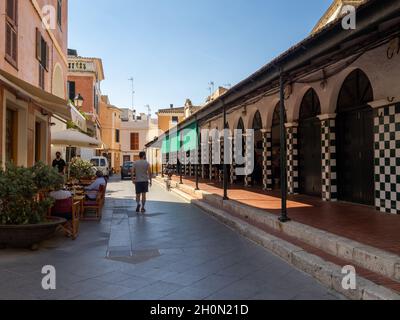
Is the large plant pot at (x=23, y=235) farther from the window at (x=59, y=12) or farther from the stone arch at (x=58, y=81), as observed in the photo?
the window at (x=59, y=12)

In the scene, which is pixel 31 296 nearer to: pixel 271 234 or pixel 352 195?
pixel 271 234

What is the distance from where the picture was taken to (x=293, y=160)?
12.5 meters

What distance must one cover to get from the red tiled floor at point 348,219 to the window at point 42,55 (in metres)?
7.55

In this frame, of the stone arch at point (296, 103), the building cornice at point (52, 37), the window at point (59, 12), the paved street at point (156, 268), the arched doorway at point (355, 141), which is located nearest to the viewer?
the paved street at point (156, 268)

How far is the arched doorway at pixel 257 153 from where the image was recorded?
16.3 m

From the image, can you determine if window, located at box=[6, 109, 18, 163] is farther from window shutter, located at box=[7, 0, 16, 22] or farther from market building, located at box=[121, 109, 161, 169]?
market building, located at box=[121, 109, 161, 169]

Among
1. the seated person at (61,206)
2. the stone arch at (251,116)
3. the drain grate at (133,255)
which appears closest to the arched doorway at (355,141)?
the drain grate at (133,255)

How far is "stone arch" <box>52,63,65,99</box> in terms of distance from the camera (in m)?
15.5

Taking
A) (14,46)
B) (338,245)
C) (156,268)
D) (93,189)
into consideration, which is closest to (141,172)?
(93,189)

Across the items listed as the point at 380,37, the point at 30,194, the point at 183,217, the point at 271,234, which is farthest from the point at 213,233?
the point at 380,37

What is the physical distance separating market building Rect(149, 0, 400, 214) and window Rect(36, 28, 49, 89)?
5.58 m

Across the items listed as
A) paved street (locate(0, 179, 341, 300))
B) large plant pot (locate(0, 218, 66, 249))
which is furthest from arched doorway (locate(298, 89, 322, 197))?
large plant pot (locate(0, 218, 66, 249))

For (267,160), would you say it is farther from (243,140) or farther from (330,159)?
(330,159)

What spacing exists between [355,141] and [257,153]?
716cm
